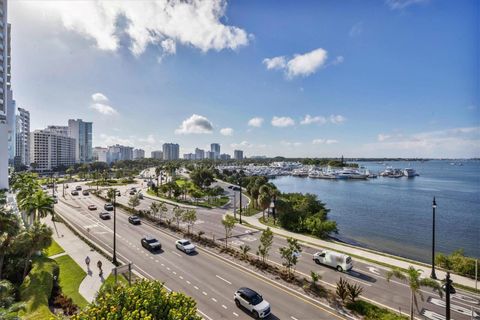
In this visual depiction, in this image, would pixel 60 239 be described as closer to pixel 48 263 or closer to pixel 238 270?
pixel 48 263

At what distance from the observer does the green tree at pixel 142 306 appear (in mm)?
10016

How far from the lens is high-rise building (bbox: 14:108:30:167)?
551ft

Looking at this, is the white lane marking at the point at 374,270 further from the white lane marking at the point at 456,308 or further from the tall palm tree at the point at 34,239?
the tall palm tree at the point at 34,239

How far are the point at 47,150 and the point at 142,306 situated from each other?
681ft

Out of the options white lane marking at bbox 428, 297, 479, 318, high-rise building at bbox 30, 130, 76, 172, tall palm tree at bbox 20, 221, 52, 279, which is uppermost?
high-rise building at bbox 30, 130, 76, 172

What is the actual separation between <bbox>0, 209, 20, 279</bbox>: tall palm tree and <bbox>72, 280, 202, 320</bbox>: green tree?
1638 cm

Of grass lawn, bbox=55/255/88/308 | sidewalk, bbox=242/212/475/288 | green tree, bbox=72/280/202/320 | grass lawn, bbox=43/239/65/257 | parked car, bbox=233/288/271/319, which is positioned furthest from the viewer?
grass lawn, bbox=43/239/65/257

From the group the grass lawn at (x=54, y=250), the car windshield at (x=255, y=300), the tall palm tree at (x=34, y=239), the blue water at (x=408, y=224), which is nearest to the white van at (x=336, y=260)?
the car windshield at (x=255, y=300)

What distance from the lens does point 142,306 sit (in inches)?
413

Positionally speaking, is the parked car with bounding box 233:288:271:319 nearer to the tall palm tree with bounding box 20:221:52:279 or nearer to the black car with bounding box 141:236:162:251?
the black car with bounding box 141:236:162:251

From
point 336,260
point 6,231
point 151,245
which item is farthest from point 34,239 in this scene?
point 336,260

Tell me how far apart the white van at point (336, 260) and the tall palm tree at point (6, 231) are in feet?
93.4

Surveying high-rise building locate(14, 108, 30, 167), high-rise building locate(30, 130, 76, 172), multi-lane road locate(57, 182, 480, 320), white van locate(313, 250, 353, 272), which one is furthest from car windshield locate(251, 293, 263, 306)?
high-rise building locate(14, 108, 30, 167)

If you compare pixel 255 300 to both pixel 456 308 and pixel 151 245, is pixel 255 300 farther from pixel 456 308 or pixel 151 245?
pixel 151 245
